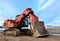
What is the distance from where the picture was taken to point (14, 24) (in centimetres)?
2725

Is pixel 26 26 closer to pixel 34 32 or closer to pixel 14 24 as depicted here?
pixel 14 24

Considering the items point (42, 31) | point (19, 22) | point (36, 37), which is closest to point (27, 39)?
point (36, 37)

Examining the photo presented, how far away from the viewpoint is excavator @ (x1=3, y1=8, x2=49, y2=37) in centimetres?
2466

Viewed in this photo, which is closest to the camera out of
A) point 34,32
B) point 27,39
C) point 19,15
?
point 27,39

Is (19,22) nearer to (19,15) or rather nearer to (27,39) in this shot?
(19,15)

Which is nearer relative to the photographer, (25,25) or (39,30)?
(39,30)

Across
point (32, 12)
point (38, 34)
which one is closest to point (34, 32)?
point (38, 34)

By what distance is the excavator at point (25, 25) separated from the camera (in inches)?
971

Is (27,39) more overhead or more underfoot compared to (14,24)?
more underfoot

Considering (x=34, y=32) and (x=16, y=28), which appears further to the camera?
(x=16, y=28)

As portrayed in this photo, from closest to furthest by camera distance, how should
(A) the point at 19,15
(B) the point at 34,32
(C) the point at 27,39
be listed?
(C) the point at 27,39 → (B) the point at 34,32 → (A) the point at 19,15

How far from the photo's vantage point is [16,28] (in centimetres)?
2750

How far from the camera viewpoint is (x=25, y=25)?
27.5 m

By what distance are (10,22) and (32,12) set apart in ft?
10.6
